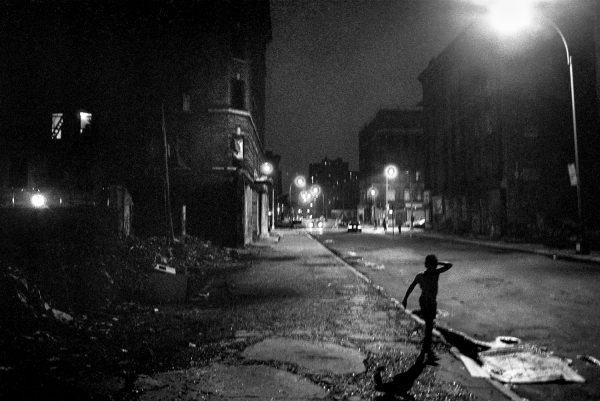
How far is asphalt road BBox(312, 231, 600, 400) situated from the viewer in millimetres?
6895

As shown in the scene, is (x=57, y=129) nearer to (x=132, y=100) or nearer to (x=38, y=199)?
(x=38, y=199)

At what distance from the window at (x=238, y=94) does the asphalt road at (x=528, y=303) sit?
49.9 ft

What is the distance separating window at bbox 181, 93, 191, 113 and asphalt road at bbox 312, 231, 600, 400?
51.3 ft

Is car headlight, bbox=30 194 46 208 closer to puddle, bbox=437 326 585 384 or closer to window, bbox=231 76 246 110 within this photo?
window, bbox=231 76 246 110

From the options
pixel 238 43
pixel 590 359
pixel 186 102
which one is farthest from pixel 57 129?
pixel 590 359

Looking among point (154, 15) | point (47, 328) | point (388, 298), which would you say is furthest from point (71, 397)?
point (154, 15)

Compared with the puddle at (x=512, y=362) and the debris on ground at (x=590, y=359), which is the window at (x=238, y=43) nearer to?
the puddle at (x=512, y=362)

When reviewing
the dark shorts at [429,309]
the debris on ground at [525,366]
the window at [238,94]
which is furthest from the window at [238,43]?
the debris on ground at [525,366]

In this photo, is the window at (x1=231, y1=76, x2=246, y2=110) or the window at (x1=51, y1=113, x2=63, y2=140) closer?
the window at (x1=231, y1=76, x2=246, y2=110)

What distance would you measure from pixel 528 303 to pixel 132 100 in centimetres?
2536

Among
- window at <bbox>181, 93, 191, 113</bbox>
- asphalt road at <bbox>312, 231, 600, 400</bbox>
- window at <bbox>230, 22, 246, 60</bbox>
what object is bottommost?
asphalt road at <bbox>312, 231, 600, 400</bbox>

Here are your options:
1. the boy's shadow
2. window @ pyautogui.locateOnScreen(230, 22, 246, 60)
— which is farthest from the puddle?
window @ pyautogui.locateOnScreen(230, 22, 246, 60)

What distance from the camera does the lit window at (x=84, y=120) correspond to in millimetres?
30312

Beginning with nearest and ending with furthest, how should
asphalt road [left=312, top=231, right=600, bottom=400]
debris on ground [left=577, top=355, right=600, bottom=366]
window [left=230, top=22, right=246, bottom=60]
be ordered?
debris on ground [left=577, top=355, right=600, bottom=366]
asphalt road [left=312, top=231, right=600, bottom=400]
window [left=230, top=22, right=246, bottom=60]
